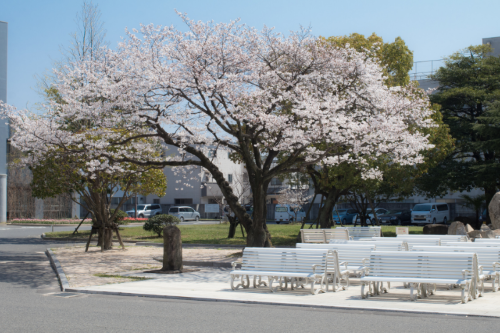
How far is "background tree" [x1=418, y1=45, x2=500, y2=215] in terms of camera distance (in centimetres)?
2789

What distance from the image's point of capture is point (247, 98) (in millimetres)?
16438

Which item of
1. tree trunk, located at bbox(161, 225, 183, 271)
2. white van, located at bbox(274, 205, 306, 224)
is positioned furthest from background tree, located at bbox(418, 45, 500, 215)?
tree trunk, located at bbox(161, 225, 183, 271)

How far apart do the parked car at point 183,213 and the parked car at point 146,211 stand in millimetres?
3411

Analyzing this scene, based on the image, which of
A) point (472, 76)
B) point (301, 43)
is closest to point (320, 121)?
point (301, 43)

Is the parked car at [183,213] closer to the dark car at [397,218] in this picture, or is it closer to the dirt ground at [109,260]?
the dark car at [397,218]

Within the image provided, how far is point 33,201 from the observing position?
49.0m

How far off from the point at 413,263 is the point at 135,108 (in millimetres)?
10487

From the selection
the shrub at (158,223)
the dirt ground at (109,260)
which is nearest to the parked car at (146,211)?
the shrub at (158,223)

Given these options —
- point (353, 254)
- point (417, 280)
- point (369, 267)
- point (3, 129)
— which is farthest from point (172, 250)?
point (3, 129)

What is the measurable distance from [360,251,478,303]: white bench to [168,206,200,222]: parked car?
154 ft

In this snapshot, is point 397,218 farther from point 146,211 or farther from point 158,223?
point 146,211

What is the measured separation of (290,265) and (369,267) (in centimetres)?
154

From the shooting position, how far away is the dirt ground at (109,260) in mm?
12555

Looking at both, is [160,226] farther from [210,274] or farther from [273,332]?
[273,332]
